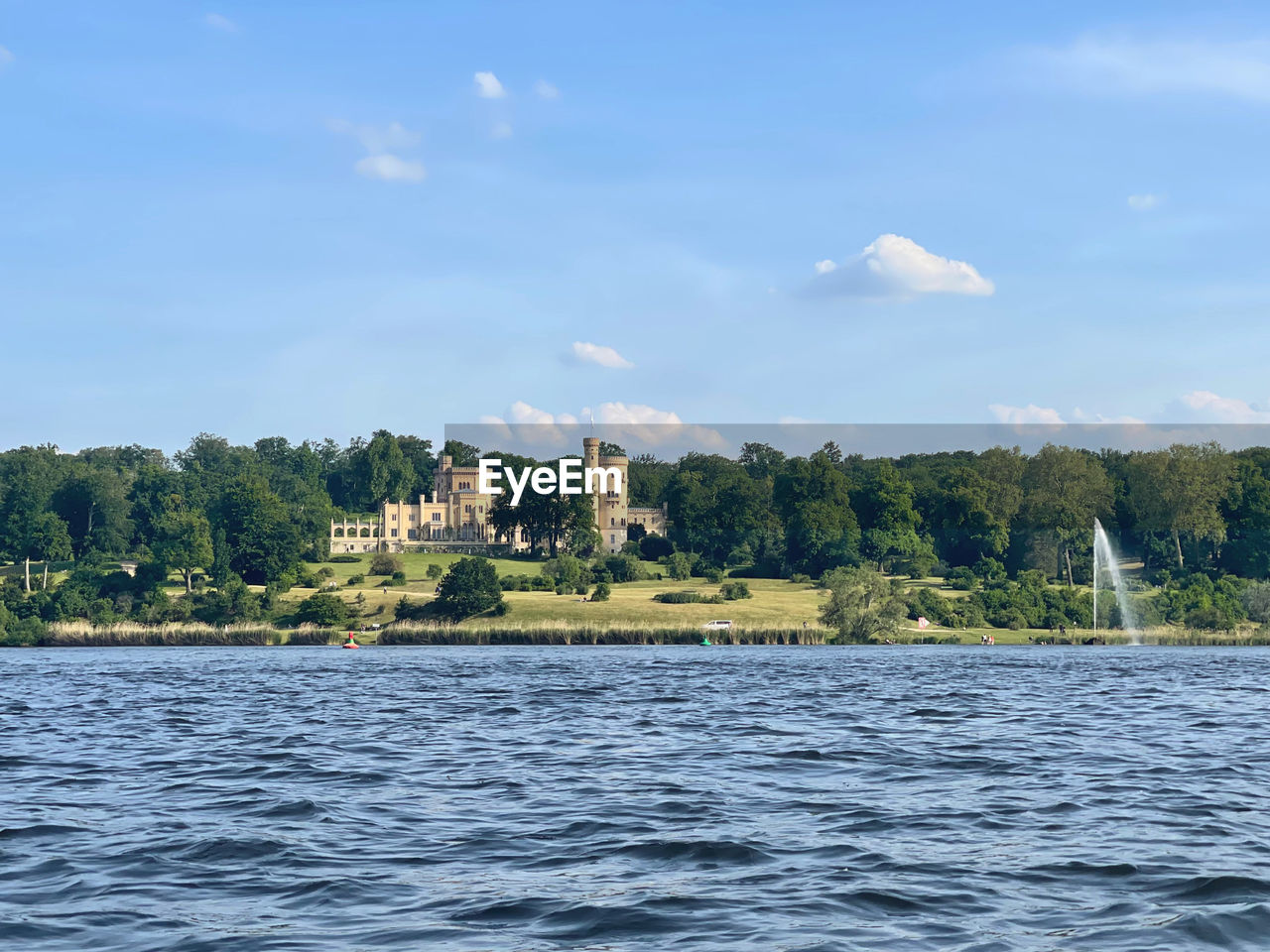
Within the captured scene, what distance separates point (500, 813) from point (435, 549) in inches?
7043

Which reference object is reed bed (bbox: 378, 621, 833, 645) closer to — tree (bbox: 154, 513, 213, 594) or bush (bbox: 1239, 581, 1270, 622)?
bush (bbox: 1239, 581, 1270, 622)

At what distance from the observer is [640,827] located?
48.3ft

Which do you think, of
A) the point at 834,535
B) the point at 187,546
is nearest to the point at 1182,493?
the point at 834,535

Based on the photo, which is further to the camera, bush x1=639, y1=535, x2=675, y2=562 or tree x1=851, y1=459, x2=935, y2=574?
bush x1=639, y1=535, x2=675, y2=562

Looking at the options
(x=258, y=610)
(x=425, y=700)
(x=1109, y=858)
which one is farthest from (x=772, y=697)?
(x=258, y=610)

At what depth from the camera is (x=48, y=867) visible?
12.6m

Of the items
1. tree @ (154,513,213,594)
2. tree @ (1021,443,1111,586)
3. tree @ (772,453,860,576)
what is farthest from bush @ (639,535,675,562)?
tree @ (154,513,213,594)

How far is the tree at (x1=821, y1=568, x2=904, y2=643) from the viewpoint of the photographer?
9375 cm

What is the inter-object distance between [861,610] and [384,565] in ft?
257

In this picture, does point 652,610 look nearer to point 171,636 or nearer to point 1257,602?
point 171,636

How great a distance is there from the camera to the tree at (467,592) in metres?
→ 116

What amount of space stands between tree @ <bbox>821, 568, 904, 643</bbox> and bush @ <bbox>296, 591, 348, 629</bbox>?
4630cm

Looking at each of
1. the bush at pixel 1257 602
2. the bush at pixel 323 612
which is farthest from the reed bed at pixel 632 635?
the bush at pixel 1257 602

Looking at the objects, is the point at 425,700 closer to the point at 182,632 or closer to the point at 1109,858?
the point at 1109,858
